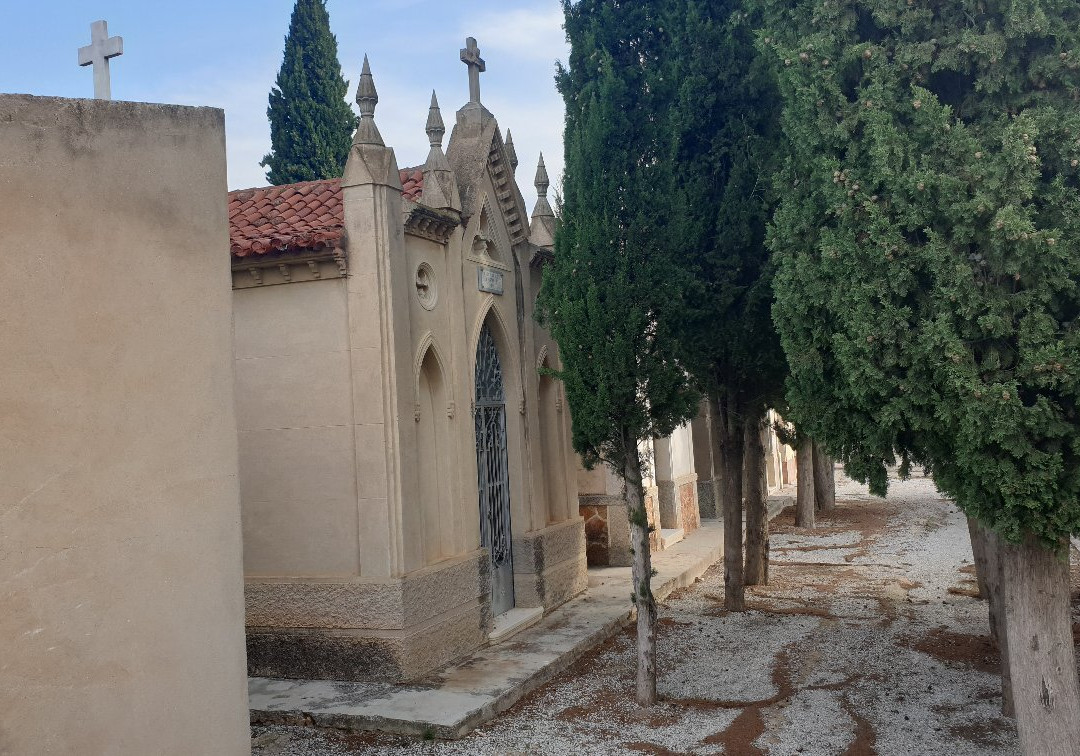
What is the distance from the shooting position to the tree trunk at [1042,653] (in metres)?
A: 5.98

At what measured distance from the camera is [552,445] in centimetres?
1272

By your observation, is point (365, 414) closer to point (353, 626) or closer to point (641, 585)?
point (353, 626)

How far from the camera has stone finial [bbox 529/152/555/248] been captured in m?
12.3

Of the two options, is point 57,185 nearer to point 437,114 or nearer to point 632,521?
point 632,521

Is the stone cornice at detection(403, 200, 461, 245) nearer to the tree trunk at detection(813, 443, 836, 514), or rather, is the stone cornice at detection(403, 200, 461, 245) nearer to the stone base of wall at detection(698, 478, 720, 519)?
the stone base of wall at detection(698, 478, 720, 519)

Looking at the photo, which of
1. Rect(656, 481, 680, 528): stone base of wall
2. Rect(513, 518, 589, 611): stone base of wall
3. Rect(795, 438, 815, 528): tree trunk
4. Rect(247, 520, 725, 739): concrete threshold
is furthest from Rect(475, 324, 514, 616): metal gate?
Rect(795, 438, 815, 528): tree trunk

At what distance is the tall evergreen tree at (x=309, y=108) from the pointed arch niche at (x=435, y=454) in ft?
42.4

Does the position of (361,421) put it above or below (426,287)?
below

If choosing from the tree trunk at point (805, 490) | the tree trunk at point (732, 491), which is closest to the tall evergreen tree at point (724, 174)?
the tree trunk at point (732, 491)

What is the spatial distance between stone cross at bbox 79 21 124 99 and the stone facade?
2498 mm

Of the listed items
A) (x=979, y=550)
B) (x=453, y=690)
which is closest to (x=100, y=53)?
(x=453, y=690)

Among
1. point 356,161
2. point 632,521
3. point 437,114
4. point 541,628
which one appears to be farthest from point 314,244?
point 541,628

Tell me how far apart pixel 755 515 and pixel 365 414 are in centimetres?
672

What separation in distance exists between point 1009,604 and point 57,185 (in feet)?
20.5
